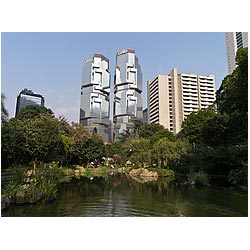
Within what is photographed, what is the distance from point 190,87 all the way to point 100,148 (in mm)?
22758

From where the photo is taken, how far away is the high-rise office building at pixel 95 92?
21531mm

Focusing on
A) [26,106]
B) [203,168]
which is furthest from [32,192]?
[26,106]

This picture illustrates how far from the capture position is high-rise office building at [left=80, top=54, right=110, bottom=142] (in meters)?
21.5

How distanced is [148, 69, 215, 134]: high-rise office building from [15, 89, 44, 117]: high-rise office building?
1914 cm

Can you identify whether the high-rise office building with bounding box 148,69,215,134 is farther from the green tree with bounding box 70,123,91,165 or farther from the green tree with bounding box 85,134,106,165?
the green tree with bounding box 70,123,91,165

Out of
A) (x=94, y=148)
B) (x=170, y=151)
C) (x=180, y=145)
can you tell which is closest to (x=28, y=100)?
(x=94, y=148)

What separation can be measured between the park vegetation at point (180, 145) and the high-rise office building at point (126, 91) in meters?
7.24

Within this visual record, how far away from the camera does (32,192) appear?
415 centimetres

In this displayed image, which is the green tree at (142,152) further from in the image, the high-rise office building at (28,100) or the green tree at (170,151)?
the high-rise office building at (28,100)

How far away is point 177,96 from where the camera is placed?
3441 centimetres

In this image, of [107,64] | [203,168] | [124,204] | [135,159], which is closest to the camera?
[124,204]

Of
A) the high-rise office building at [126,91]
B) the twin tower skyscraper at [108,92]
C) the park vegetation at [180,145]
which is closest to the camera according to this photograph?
the park vegetation at [180,145]

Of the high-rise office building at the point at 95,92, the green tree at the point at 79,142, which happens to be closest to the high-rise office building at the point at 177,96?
the high-rise office building at the point at 95,92
